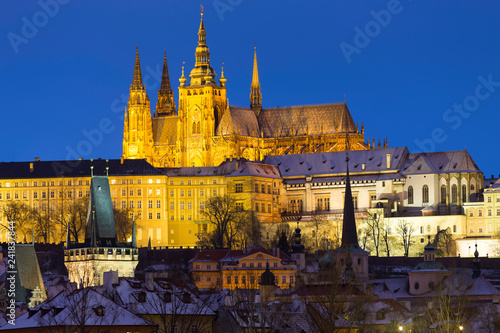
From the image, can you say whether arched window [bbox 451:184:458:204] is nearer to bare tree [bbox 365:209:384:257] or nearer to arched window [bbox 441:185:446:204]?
arched window [bbox 441:185:446:204]

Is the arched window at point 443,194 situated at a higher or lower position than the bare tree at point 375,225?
higher

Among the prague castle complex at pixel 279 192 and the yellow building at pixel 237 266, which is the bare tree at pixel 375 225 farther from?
the yellow building at pixel 237 266

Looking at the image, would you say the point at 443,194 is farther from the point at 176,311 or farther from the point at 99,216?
the point at 176,311

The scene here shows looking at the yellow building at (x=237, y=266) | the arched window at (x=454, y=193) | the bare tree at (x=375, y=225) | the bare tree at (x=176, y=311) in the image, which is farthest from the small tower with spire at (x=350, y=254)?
the bare tree at (x=176, y=311)

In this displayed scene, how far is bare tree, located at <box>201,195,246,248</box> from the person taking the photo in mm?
170625

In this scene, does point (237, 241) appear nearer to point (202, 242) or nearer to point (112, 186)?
point (202, 242)

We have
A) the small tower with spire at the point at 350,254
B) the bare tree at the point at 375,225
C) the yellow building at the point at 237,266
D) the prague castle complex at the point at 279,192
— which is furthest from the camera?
the prague castle complex at the point at 279,192

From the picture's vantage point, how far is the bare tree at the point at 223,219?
560 ft

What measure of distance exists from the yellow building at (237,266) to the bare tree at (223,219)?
21.6 meters

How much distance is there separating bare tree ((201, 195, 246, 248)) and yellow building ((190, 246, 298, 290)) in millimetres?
21619

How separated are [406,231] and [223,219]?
2040cm

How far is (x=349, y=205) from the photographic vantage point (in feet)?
468

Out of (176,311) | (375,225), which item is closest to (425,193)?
(375,225)

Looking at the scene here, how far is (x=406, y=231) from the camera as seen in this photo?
173250 mm
